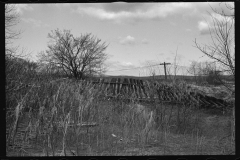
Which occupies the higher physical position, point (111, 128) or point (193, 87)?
point (193, 87)

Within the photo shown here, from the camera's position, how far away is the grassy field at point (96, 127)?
202 inches

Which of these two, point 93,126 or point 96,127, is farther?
point 93,126

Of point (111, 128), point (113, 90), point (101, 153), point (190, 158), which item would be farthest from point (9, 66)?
point (113, 90)

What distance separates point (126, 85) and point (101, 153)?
24.3 feet

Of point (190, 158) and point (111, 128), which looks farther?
point (111, 128)

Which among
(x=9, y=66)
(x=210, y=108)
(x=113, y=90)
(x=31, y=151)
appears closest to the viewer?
(x=31, y=151)

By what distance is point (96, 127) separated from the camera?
21.9 feet

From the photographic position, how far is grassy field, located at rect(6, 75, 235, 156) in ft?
16.8

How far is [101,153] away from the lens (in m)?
5.11

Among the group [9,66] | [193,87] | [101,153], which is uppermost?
[9,66]
